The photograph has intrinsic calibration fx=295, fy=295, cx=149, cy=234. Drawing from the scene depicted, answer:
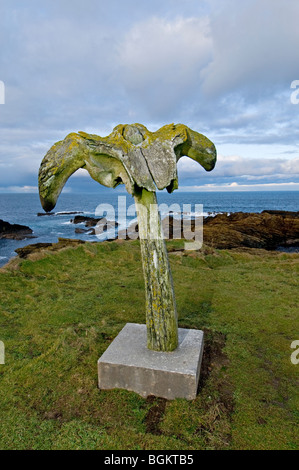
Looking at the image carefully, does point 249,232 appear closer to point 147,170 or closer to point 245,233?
point 245,233

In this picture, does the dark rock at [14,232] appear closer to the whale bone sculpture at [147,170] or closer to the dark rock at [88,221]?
the dark rock at [88,221]

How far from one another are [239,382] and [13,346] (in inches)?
196

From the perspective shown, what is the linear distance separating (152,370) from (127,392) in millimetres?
671

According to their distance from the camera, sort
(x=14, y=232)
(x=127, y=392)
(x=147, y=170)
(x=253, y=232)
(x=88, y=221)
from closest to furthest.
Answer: (x=147, y=170) < (x=127, y=392) < (x=253, y=232) < (x=14, y=232) < (x=88, y=221)

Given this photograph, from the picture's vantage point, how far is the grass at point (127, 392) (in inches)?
171

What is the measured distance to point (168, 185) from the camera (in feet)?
16.2

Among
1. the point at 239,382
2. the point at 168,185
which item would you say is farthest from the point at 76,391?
the point at 168,185

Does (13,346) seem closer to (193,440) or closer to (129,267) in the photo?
(193,440)

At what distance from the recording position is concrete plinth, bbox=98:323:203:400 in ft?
16.3

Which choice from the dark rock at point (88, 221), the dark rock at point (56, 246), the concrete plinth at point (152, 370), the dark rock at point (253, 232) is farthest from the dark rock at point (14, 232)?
the concrete plinth at point (152, 370)

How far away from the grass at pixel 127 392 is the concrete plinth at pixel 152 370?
0.54ft

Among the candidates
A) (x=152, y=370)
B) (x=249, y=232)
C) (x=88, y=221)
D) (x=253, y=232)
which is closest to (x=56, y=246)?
(x=152, y=370)

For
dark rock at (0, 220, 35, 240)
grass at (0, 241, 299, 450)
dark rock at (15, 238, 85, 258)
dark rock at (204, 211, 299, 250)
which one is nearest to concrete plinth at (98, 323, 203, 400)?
grass at (0, 241, 299, 450)

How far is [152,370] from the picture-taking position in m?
5.02
